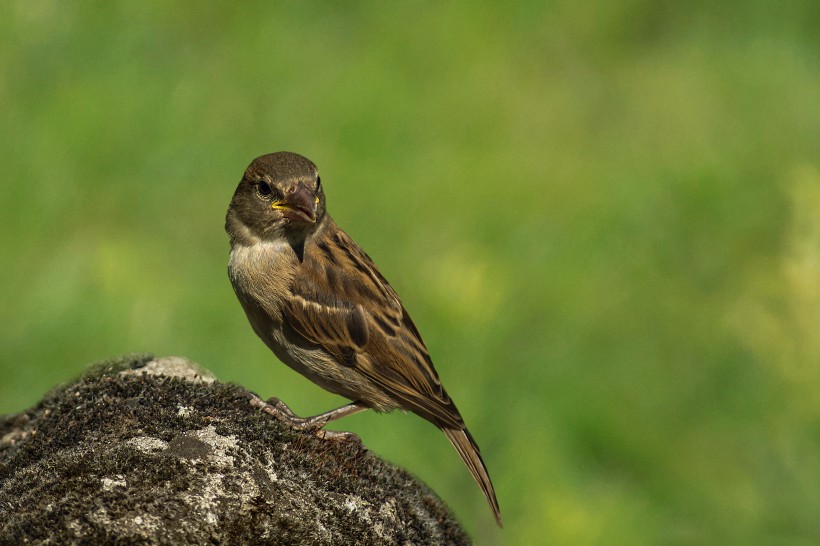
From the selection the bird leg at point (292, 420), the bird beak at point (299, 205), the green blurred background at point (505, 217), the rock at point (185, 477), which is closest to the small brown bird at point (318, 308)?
the bird beak at point (299, 205)

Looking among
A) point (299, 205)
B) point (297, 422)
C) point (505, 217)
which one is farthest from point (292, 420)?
point (505, 217)

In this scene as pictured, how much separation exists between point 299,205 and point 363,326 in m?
0.73

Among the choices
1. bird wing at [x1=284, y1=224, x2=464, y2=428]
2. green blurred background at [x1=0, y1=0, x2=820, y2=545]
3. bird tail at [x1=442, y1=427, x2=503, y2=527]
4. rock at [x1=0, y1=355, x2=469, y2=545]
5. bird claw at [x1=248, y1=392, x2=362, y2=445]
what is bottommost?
rock at [x1=0, y1=355, x2=469, y2=545]

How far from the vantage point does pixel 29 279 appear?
32.8 ft

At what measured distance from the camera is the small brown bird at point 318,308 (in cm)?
658

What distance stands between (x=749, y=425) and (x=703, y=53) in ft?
15.1

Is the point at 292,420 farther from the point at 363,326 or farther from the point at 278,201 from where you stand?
the point at 278,201

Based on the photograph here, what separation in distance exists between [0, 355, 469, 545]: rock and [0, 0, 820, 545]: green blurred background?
3198 mm

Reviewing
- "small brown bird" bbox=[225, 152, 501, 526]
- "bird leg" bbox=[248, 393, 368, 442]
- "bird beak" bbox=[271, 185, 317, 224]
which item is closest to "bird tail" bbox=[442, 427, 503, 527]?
"small brown bird" bbox=[225, 152, 501, 526]

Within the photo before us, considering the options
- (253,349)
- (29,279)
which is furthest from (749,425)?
(29,279)

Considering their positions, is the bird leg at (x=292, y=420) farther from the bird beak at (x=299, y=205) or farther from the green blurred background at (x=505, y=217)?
the green blurred background at (x=505, y=217)

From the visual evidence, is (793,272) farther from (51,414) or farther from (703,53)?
(51,414)

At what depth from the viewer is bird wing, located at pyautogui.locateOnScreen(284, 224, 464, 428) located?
21.6 ft

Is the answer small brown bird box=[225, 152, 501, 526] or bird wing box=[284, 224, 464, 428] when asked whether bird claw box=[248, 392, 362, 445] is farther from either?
bird wing box=[284, 224, 464, 428]
